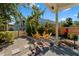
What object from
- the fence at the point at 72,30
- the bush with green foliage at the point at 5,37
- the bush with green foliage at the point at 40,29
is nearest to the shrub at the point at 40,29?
the bush with green foliage at the point at 40,29

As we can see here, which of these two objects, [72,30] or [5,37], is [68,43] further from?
[5,37]

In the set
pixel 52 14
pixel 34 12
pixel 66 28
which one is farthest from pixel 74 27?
pixel 34 12

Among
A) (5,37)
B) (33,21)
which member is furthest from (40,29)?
(5,37)

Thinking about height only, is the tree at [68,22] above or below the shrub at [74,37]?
above

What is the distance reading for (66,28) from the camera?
13.1 ft

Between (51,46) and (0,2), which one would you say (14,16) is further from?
(51,46)

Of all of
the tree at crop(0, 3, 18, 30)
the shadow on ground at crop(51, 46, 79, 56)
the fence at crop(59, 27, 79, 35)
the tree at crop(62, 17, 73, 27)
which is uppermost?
the tree at crop(0, 3, 18, 30)

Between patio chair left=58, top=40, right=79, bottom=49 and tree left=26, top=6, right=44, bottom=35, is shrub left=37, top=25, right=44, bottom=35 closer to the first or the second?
tree left=26, top=6, right=44, bottom=35

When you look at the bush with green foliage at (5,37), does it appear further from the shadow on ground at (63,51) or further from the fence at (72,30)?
the fence at (72,30)

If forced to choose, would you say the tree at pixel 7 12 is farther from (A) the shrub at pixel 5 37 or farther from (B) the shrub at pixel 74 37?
(B) the shrub at pixel 74 37

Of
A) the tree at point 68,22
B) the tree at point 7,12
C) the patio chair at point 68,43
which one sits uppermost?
the tree at point 7,12

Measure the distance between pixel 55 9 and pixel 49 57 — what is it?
0.75 meters

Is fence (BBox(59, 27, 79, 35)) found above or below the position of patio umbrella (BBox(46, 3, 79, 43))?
below

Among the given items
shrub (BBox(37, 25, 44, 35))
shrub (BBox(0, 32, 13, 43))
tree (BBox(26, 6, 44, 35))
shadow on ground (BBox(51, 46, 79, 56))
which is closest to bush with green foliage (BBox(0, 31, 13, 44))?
shrub (BBox(0, 32, 13, 43))
